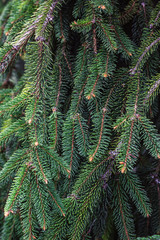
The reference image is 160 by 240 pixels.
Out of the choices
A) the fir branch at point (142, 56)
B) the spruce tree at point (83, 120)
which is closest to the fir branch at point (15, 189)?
the spruce tree at point (83, 120)

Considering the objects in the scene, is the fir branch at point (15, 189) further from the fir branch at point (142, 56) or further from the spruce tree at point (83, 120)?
the fir branch at point (142, 56)

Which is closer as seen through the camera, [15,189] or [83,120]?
[15,189]

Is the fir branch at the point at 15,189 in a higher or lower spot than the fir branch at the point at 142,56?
lower

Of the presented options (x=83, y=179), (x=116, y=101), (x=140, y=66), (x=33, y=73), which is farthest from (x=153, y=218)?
(x=33, y=73)

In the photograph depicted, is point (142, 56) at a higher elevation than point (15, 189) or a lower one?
higher

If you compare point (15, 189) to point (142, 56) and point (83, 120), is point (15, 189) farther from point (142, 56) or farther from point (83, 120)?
→ point (142, 56)

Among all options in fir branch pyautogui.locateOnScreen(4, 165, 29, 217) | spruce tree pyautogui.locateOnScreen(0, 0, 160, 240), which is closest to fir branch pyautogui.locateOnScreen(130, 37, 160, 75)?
spruce tree pyautogui.locateOnScreen(0, 0, 160, 240)

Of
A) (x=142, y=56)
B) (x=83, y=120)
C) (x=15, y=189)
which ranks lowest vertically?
(x=15, y=189)

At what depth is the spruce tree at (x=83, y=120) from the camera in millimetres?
863

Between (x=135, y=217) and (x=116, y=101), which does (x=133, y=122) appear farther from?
(x=135, y=217)

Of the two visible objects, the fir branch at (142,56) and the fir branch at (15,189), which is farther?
the fir branch at (142,56)

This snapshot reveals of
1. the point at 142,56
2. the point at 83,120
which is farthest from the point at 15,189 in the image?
the point at 142,56

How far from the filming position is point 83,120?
0.98m

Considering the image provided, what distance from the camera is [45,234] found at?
93cm
